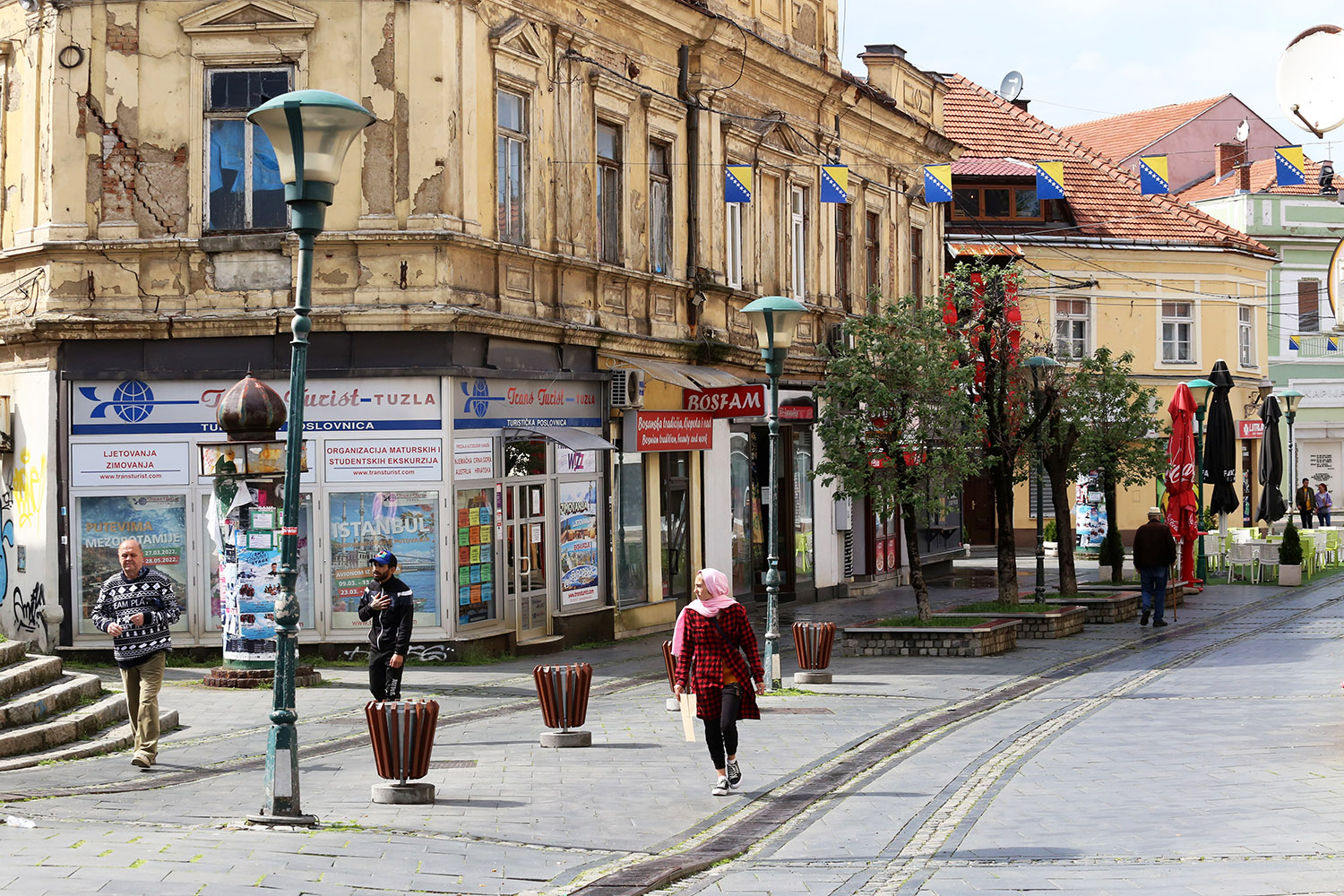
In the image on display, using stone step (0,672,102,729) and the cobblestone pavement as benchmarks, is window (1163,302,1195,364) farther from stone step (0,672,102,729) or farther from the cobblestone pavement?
stone step (0,672,102,729)

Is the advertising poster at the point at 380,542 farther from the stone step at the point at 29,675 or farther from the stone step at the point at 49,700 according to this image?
the stone step at the point at 29,675

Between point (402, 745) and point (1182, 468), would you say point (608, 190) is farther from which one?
point (402, 745)

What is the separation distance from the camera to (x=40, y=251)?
18750 millimetres

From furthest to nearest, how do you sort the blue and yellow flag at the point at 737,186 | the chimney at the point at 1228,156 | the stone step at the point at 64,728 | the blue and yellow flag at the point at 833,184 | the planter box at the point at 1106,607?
the chimney at the point at 1228,156, the blue and yellow flag at the point at 833,184, the blue and yellow flag at the point at 737,186, the planter box at the point at 1106,607, the stone step at the point at 64,728

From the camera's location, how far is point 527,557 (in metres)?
20.5

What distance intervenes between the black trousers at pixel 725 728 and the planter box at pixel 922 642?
930 cm

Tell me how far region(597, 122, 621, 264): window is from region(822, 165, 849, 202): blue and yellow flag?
5448mm

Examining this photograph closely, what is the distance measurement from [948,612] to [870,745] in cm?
947

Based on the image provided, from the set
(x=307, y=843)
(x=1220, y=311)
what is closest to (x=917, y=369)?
(x=307, y=843)

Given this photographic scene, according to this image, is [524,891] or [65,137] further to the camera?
[65,137]

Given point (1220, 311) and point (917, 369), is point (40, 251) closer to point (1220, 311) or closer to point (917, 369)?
point (917, 369)

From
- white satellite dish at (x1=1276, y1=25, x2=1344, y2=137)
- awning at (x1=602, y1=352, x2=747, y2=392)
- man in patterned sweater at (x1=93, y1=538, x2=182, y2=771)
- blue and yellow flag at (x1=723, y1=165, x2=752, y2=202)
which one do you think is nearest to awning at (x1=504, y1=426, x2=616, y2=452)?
awning at (x1=602, y1=352, x2=747, y2=392)

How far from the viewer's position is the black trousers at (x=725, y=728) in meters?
11.2

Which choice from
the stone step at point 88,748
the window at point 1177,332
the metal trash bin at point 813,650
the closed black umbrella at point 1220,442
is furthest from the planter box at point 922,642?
the window at point 1177,332
